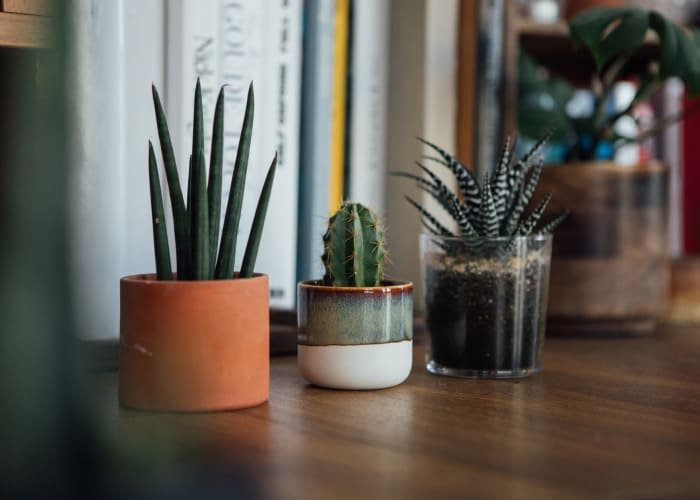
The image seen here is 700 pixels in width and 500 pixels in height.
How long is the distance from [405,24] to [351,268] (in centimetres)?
34

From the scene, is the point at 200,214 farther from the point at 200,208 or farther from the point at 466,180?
the point at 466,180

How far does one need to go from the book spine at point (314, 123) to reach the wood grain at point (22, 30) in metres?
0.23

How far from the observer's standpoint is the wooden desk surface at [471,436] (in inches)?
15.4

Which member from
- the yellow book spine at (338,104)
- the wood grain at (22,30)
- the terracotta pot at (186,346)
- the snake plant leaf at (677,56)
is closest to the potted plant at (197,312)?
the terracotta pot at (186,346)

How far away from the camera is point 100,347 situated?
2.14 ft

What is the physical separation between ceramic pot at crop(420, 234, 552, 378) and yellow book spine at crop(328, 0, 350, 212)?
16 centimetres

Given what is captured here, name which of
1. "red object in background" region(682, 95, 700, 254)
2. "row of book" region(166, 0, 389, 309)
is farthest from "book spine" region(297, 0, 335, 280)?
"red object in background" region(682, 95, 700, 254)

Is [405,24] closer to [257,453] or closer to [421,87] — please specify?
[421,87]

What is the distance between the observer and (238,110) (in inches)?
27.8

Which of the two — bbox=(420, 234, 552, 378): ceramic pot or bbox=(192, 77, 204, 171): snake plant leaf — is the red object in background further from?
bbox=(192, 77, 204, 171): snake plant leaf

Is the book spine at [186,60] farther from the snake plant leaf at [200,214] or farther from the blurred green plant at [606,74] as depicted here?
the blurred green plant at [606,74]

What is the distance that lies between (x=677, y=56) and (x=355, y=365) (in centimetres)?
41

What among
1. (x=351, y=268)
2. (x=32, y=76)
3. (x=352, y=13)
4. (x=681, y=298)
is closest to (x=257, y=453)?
(x=351, y=268)

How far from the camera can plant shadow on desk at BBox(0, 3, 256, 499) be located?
0.35 m
